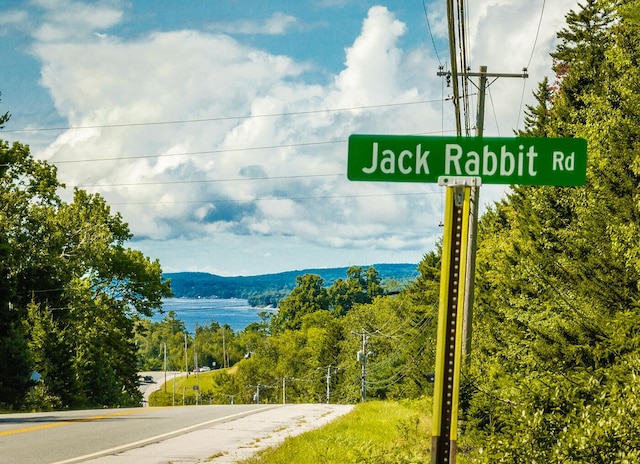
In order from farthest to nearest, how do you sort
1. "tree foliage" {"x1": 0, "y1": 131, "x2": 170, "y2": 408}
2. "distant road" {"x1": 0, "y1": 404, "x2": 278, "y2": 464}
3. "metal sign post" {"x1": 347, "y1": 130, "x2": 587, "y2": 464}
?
"tree foliage" {"x1": 0, "y1": 131, "x2": 170, "y2": 408}, "distant road" {"x1": 0, "y1": 404, "x2": 278, "y2": 464}, "metal sign post" {"x1": 347, "y1": 130, "x2": 587, "y2": 464}

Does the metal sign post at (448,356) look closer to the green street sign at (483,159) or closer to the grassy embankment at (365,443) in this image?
the green street sign at (483,159)

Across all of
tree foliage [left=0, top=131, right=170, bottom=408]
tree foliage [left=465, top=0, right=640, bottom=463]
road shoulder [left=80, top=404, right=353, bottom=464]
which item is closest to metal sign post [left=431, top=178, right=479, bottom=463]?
tree foliage [left=465, top=0, right=640, bottom=463]

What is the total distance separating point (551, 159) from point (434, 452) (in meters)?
1.35

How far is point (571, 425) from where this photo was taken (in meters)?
7.25

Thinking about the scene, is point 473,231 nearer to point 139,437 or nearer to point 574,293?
point 574,293

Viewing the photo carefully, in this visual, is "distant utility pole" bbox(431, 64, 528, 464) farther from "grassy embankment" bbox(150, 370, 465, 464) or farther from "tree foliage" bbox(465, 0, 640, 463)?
"grassy embankment" bbox(150, 370, 465, 464)

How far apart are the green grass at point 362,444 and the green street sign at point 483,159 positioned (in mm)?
7297

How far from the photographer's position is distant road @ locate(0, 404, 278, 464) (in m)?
13.7

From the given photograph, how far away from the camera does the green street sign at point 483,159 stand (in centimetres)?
366

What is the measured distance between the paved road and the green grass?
0.92 metres

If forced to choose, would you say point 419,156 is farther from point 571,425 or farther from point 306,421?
point 306,421

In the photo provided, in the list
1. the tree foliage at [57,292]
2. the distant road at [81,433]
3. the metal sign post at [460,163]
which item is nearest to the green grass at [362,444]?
the distant road at [81,433]

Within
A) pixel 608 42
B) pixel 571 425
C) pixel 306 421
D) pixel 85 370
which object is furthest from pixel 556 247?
pixel 85 370

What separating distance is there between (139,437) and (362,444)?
4.97 meters
